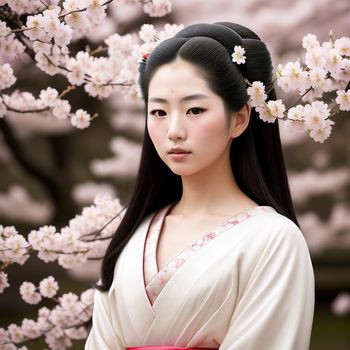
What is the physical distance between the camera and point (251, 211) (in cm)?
248

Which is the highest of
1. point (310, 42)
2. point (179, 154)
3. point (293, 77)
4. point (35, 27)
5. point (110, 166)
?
point (35, 27)

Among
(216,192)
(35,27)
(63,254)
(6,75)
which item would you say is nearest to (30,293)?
(63,254)

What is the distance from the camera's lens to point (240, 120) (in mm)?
2523

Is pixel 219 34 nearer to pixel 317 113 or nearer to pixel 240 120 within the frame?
pixel 240 120

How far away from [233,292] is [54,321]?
1.38m

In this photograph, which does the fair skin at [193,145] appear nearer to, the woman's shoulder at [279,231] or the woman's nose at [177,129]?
the woman's nose at [177,129]

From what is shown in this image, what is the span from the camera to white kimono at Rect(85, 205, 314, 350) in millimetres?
2291

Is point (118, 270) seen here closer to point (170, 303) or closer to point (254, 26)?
point (170, 303)

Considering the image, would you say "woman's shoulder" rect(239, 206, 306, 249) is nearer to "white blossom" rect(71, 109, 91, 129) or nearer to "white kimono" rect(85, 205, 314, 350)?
"white kimono" rect(85, 205, 314, 350)

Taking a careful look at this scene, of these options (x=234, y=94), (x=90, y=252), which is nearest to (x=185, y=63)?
(x=234, y=94)

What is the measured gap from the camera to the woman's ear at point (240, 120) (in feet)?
8.22

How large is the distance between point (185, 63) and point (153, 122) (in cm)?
20

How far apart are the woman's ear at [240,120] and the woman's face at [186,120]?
0.09ft

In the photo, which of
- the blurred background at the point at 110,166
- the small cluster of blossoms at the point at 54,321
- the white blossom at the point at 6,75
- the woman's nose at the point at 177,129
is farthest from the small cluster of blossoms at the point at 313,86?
the blurred background at the point at 110,166
